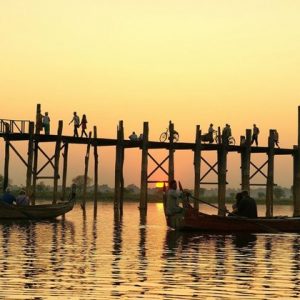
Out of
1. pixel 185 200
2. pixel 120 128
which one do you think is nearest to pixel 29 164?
pixel 120 128

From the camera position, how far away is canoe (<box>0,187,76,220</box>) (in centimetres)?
4322

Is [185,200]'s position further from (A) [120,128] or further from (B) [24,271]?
Result: (A) [120,128]

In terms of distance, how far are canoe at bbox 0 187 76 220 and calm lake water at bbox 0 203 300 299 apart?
7060 millimetres

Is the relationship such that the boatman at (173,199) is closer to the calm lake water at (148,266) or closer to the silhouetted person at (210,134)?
the calm lake water at (148,266)

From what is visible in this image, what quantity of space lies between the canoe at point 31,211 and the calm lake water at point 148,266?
706 centimetres

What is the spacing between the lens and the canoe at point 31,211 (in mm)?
43219

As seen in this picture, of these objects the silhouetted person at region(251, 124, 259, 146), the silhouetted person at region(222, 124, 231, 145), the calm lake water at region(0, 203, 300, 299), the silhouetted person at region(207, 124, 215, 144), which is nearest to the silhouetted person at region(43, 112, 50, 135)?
the silhouetted person at region(207, 124, 215, 144)

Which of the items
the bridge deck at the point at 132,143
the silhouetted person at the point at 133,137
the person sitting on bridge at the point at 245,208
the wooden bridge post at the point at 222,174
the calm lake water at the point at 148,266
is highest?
the silhouetted person at the point at 133,137

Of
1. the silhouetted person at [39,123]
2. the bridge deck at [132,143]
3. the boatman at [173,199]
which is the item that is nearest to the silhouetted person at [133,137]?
the bridge deck at [132,143]

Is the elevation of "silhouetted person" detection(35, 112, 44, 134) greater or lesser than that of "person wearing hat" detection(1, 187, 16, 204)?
greater

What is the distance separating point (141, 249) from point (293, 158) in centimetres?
3380

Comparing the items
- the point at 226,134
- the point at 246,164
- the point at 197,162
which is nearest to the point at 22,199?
the point at 197,162

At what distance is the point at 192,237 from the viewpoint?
111 feet

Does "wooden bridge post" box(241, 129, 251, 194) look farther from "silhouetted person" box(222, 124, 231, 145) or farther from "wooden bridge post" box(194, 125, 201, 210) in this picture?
"wooden bridge post" box(194, 125, 201, 210)
